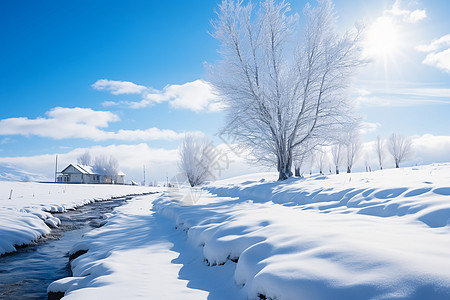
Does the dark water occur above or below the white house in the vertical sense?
below

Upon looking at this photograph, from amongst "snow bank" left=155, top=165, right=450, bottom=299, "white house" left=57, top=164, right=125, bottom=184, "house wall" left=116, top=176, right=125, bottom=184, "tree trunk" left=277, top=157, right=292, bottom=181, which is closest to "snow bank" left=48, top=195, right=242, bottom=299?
"snow bank" left=155, top=165, right=450, bottom=299

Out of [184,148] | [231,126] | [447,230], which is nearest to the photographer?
[447,230]

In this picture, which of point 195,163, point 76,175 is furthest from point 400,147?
point 76,175

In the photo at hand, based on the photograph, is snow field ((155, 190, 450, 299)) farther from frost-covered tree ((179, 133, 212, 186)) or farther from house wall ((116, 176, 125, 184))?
house wall ((116, 176, 125, 184))

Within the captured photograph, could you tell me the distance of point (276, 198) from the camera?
30.9 ft

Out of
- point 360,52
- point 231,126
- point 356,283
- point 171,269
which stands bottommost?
point 171,269

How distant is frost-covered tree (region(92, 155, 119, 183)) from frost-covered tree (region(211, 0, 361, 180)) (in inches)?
2493

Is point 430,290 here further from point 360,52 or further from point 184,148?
point 184,148

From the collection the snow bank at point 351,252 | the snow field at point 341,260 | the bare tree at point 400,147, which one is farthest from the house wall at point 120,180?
the snow field at point 341,260

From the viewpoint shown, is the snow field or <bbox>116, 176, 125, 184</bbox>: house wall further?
<bbox>116, 176, 125, 184</bbox>: house wall

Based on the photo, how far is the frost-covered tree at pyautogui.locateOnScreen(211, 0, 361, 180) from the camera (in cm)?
1316

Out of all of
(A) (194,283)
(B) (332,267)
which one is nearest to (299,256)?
(B) (332,267)

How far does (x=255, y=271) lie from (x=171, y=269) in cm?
184

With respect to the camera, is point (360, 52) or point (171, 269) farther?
point (360, 52)
